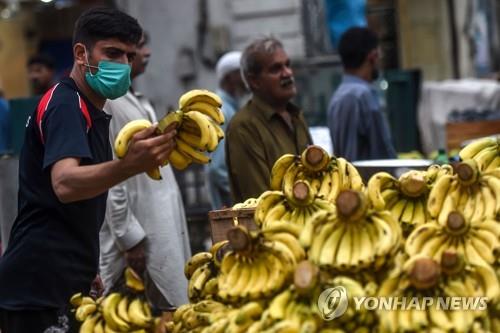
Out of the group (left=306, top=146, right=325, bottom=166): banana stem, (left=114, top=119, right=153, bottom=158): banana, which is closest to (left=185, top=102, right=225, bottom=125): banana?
(left=114, top=119, right=153, bottom=158): banana

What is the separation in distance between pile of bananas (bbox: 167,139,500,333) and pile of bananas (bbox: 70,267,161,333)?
13 cm

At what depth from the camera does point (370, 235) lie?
389 centimetres

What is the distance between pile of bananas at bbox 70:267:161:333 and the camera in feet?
13.8

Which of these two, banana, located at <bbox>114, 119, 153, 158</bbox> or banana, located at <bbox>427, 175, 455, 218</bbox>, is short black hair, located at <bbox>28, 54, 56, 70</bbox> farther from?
banana, located at <bbox>427, 175, 455, 218</bbox>

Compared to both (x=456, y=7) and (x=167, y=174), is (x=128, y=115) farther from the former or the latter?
(x=456, y=7)

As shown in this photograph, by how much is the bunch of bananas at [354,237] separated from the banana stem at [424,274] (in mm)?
153

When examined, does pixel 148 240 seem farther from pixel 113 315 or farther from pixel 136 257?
pixel 113 315

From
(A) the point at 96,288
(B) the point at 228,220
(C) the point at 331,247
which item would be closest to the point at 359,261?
(C) the point at 331,247

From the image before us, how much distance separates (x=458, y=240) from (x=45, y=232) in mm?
1601

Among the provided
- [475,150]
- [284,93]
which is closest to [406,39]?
[284,93]

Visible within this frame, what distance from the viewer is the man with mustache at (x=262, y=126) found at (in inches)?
249

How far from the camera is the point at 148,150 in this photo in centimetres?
407

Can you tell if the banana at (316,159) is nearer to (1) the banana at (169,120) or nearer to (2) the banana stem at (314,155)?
(2) the banana stem at (314,155)

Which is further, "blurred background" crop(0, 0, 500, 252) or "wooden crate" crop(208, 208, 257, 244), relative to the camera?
"blurred background" crop(0, 0, 500, 252)
